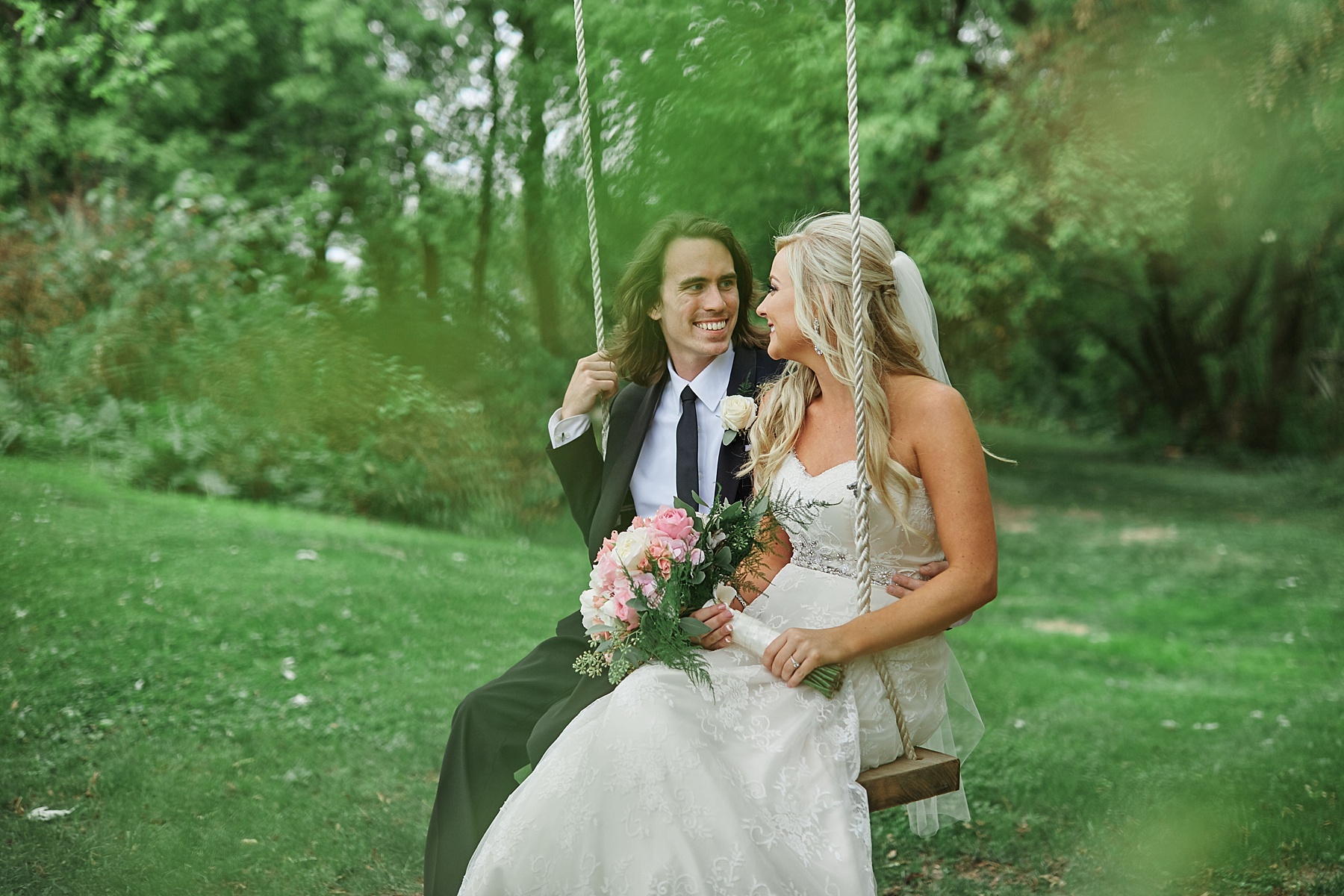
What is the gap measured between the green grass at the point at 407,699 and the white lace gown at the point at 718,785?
1946 millimetres

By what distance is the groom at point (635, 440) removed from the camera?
129 inches

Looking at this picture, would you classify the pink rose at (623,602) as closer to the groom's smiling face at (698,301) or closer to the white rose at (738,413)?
the white rose at (738,413)

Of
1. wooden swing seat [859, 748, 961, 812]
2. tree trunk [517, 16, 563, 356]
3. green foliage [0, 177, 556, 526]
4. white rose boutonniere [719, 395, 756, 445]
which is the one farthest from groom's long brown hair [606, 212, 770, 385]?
tree trunk [517, 16, 563, 356]

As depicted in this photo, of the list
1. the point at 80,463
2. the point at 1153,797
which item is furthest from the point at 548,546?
the point at 1153,797

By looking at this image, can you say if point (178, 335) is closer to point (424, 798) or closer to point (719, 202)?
point (719, 202)

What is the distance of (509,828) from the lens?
2.36 m

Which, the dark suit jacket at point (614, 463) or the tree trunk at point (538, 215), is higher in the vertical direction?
the tree trunk at point (538, 215)

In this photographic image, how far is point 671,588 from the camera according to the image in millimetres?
2605

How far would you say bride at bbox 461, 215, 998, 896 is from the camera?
91.4 inches

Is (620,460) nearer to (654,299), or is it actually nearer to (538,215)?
(654,299)

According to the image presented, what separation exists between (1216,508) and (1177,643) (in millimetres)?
A: 5836

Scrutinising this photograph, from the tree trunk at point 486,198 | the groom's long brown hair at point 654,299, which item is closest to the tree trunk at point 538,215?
the tree trunk at point 486,198

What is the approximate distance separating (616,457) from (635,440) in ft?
0.26

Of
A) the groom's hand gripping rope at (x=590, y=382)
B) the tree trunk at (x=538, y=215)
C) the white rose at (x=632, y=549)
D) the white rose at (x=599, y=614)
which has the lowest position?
the white rose at (x=599, y=614)
